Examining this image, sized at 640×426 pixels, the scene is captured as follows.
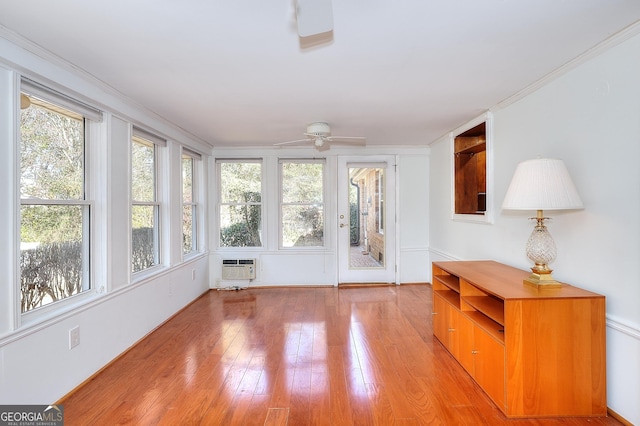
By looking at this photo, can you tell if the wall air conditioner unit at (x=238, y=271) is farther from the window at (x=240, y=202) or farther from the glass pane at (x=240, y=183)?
the glass pane at (x=240, y=183)

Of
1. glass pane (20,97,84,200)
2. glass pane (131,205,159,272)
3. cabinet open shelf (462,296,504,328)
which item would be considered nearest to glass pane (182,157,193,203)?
glass pane (131,205,159,272)

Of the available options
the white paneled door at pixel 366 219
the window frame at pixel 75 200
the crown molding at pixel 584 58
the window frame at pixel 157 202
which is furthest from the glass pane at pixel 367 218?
the window frame at pixel 75 200

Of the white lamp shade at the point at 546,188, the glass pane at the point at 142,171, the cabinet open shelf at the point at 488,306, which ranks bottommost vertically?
the cabinet open shelf at the point at 488,306

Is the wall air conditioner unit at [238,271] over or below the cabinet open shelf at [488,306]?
below

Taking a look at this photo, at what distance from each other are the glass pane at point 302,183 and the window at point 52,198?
A: 2.84 metres

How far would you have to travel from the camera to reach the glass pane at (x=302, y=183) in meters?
5.02

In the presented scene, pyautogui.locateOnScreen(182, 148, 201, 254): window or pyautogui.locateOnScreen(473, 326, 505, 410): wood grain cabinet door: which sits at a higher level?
pyautogui.locateOnScreen(182, 148, 201, 254): window

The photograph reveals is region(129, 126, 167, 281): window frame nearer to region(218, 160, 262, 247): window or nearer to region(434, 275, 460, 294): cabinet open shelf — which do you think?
region(218, 160, 262, 247): window

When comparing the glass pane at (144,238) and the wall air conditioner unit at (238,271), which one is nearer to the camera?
the glass pane at (144,238)

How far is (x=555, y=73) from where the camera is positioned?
226 centimetres

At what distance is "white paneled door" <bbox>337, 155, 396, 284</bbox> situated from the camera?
497cm

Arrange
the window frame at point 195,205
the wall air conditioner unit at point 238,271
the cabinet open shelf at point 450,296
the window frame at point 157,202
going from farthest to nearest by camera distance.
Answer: the wall air conditioner unit at point 238,271, the window frame at point 195,205, the window frame at point 157,202, the cabinet open shelf at point 450,296

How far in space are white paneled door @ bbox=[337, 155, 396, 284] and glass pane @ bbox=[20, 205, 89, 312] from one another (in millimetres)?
3355

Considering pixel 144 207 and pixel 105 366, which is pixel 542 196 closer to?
pixel 105 366
